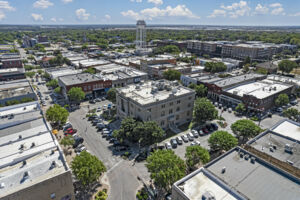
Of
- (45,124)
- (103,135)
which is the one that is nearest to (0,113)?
(45,124)

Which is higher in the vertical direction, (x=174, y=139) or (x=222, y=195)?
(x=222, y=195)

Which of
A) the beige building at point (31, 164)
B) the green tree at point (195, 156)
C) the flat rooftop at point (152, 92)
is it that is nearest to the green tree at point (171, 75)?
the flat rooftop at point (152, 92)

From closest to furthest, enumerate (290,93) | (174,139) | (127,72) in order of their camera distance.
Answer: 1. (174,139)
2. (290,93)
3. (127,72)

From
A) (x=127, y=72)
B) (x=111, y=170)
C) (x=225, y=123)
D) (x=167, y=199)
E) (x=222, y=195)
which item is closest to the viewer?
(x=222, y=195)

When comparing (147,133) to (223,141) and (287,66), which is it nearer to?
(223,141)

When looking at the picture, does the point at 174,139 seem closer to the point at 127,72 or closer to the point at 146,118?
the point at 146,118

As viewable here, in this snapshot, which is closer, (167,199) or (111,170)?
(167,199)

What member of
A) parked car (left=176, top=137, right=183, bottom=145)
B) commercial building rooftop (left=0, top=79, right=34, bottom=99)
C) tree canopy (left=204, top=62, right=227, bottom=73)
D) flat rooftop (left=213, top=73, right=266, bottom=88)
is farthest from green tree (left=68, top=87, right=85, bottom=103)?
tree canopy (left=204, top=62, right=227, bottom=73)

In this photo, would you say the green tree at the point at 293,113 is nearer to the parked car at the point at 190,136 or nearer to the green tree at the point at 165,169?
the parked car at the point at 190,136
